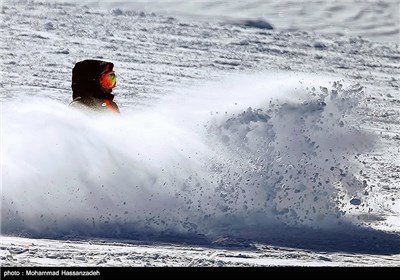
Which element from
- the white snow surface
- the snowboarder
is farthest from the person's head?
the white snow surface

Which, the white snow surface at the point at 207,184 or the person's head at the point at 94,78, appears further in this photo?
the person's head at the point at 94,78

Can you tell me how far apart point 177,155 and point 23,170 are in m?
1.38

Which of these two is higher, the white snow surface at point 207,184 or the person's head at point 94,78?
the person's head at point 94,78

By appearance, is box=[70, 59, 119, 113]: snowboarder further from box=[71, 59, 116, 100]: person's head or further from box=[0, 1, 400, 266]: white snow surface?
box=[0, 1, 400, 266]: white snow surface

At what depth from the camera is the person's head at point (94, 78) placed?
9406mm

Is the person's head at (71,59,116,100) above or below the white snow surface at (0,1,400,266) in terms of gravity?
above

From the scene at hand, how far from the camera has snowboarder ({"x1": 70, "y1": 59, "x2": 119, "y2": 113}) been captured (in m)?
9.41

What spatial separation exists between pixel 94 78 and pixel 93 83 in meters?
0.04

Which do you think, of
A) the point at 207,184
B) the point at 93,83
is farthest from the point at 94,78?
the point at 207,184

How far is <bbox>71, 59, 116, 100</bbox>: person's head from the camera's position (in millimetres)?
9406

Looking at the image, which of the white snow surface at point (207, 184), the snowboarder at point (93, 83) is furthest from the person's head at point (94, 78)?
the white snow surface at point (207, 184)

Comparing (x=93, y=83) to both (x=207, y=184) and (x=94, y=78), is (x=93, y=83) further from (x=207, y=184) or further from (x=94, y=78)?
(x=207, y=184)

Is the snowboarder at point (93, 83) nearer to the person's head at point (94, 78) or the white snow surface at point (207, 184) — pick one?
the person's head at point (94, 78)

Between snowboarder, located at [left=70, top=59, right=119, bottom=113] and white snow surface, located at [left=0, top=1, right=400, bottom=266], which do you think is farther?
snowboarder, located at [left=70, top=59, right=119, bottom=113]
